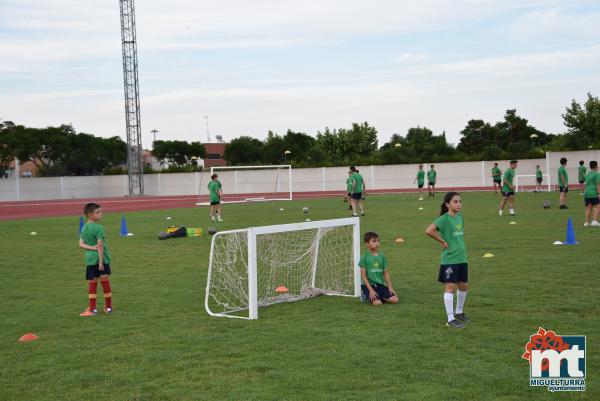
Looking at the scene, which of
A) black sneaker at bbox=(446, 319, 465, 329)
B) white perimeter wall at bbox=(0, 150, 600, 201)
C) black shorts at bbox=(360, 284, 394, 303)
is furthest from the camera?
white perimeter wall at bbox=(0, 150, 600, 201)

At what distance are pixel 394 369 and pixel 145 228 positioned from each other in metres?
18.6

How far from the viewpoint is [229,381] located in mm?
6406

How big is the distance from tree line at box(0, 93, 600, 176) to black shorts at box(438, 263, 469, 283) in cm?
4883

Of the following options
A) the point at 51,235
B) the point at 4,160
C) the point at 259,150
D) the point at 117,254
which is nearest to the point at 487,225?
the point at 117,254

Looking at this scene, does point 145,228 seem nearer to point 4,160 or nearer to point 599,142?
point 599,142

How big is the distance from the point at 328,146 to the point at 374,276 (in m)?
75.7

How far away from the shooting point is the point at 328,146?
279 feet

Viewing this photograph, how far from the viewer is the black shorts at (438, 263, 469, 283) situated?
8.38 metres

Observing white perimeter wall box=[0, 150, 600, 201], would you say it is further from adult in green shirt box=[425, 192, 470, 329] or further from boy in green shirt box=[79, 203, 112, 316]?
adult in green shirt box=[425, 192, 470, 329]

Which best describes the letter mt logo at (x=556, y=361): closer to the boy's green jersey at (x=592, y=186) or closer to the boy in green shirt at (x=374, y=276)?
the boy in green shirt at (x=374, y=276)

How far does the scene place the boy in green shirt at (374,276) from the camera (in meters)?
9.79

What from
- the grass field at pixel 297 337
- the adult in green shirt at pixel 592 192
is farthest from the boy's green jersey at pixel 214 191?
the adult in green shirt at pixel 592 192

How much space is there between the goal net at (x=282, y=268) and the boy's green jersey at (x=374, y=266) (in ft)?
2.22

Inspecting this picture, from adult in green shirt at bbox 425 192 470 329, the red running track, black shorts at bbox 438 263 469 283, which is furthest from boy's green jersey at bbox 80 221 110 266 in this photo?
the red running track
